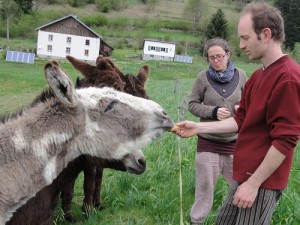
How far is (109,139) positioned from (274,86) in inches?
43.7

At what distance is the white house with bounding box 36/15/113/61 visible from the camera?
191 feet

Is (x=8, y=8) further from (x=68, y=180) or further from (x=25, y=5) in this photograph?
(x=68, y=180)

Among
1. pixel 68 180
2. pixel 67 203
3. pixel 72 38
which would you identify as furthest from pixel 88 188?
pixel 72 38

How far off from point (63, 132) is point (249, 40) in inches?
51.9

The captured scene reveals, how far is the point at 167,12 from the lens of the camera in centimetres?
12162

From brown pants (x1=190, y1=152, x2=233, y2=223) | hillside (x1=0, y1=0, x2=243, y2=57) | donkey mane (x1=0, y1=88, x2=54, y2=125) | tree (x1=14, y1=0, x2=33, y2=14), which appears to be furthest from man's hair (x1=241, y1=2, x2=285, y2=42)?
tree (x1=14, y1=0, x2=33, y2=14)

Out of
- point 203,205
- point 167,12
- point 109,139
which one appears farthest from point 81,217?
point 167,12

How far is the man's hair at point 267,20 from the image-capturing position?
2.43 m

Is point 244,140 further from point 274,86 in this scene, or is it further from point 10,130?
point 10,130

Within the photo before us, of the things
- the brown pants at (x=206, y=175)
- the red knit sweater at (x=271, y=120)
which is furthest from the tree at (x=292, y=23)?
the red knit sweater at (x=271, y=120)

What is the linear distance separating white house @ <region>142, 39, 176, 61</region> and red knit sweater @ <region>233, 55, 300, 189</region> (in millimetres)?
68546

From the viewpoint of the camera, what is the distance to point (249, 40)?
251 cm

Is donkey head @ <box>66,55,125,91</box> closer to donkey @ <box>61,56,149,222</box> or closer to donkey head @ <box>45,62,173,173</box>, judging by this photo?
donkey @ <box>61,56,149,222</box>

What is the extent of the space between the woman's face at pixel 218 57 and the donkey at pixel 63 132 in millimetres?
1656
